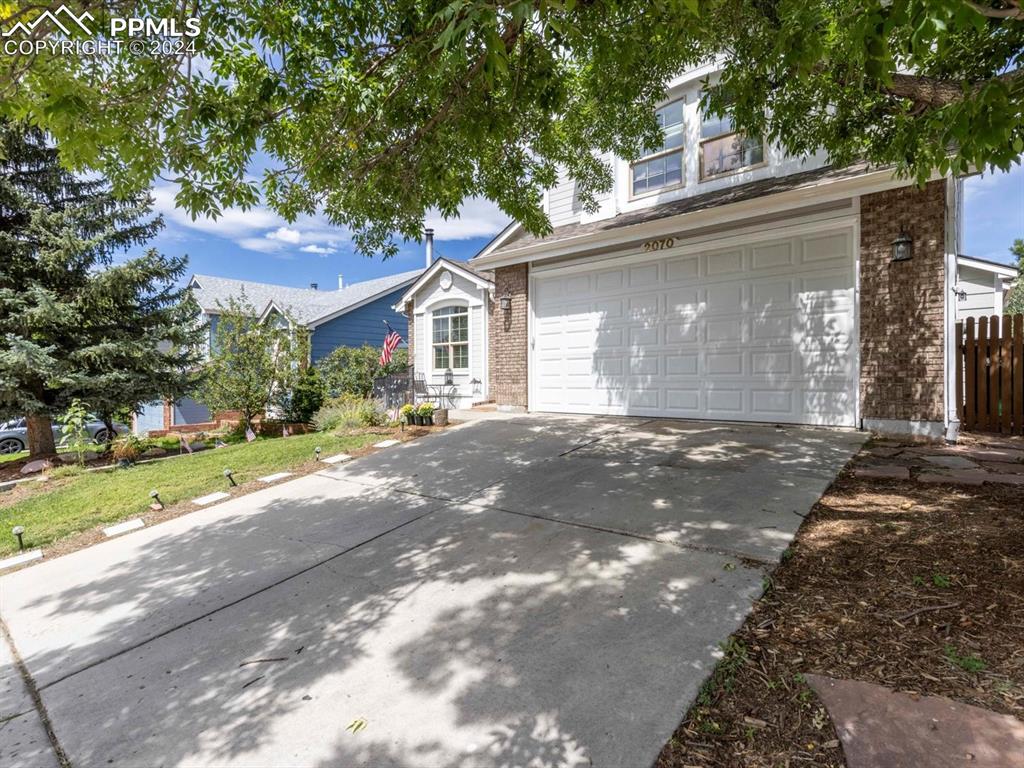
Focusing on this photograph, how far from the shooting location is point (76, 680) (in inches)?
97.5

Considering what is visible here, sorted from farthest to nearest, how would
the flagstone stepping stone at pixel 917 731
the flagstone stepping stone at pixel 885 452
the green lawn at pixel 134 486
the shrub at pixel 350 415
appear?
the shrub at pixel 350 415, the flagstone stepping stone at pixel 885 452, the green lawn at pixel 134 486, the flagstone stepping stone at pixel 917 731

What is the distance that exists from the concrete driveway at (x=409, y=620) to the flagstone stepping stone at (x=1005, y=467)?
1.35 m

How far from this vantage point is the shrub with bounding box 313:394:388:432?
9562 mm

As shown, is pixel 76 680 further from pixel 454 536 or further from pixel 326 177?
pixel 326 177

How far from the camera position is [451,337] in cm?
1269

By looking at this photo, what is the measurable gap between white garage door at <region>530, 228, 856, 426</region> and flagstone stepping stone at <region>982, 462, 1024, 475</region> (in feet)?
5.90

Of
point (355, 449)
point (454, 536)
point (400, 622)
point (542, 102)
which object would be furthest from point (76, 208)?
point (400, 622)

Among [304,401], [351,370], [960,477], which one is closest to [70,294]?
[304,401]

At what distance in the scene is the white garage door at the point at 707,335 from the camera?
22.3 feet

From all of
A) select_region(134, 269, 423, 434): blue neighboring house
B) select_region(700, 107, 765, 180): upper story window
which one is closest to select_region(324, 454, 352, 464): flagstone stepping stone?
select_region(700, 107, 765, 180): upper story window

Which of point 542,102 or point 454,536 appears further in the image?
point 542,102

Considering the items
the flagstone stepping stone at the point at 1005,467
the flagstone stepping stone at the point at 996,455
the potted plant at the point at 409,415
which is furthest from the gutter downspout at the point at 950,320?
the potted plant at the point at 409,415

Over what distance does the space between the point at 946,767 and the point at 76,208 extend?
1351cm

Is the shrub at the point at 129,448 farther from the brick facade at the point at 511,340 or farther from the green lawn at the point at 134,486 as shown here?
the brick facade at the point at 511,340
